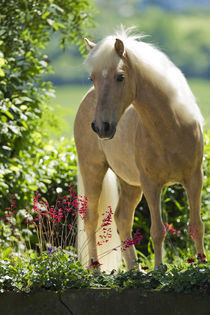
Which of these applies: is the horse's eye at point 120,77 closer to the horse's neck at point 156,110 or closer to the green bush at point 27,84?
the horse's neck at point 156,110

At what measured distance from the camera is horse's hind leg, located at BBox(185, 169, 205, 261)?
3.89 metres

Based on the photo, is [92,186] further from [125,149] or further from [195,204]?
[195,204]

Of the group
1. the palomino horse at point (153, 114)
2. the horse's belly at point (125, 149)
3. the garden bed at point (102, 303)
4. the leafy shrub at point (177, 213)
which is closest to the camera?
the garden bed at point (102, 303)

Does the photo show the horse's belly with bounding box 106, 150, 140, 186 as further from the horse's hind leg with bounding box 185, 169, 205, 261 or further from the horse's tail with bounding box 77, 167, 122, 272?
the horse's hind leg with bounding box 185, 169, 205, 261

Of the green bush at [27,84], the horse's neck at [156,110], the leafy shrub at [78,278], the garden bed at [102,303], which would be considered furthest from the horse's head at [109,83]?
the green bush at [27,84]

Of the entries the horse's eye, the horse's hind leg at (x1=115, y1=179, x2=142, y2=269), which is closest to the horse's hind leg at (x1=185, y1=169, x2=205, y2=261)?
the horse's eye

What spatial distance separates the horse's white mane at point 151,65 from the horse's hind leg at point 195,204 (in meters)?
0.46

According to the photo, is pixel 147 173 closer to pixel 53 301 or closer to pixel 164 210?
pixel 53 301

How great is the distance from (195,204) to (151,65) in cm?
110

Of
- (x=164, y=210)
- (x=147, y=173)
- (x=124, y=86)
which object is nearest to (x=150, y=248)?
(x=164, y=210)

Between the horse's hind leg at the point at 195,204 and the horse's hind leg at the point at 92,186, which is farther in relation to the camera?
the horse's hind leg at the point at 92,186

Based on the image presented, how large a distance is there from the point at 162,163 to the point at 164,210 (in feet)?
8.02

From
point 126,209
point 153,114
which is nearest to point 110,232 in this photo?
point 126,209

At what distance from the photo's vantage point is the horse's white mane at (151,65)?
366 cm
